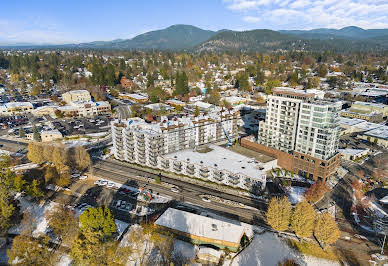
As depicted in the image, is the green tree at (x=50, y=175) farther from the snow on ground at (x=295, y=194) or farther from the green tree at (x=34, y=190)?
the snow on ground at (x=295, y=194)

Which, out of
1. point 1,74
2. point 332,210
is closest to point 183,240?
point 332,210

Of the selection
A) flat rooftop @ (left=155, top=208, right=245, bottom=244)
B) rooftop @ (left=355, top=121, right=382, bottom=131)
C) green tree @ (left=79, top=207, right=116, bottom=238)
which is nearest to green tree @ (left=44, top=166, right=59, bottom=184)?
green tree @ (left=79, top=207, right=116, bottom=238)

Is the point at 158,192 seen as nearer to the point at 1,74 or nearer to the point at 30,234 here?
the point at 30,234

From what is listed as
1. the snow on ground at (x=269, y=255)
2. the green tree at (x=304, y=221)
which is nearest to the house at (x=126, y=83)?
the snow on ground at (x=269, y=255)

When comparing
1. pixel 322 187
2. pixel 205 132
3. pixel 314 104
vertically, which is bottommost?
pixel 322 187

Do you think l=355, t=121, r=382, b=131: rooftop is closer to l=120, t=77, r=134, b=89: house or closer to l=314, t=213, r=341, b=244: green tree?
l=314, t=213, r=341, b=244: green tree
